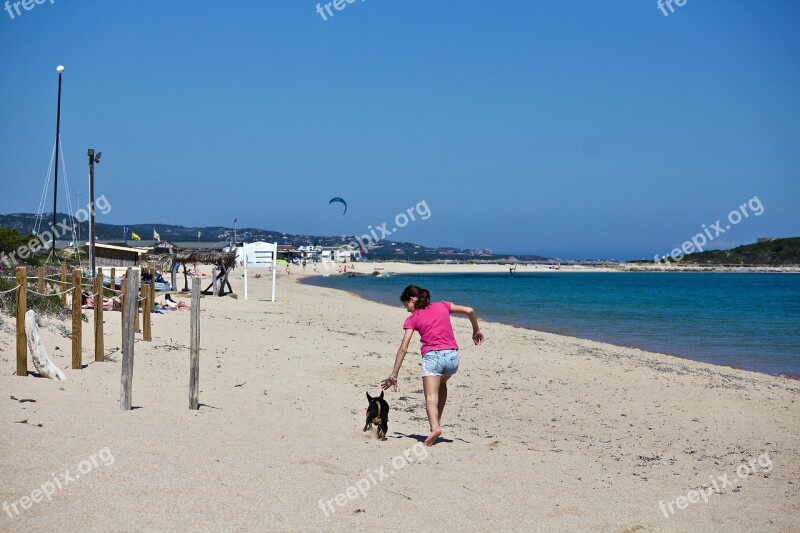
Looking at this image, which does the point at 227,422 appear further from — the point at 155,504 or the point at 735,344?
the point at 735,344

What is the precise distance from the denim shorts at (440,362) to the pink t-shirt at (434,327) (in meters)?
0.05

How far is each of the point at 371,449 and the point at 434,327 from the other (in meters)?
1.26

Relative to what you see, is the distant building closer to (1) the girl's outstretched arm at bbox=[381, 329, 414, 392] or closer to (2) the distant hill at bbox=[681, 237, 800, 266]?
(1) the girl's outstretched arm at bbox=[381, 329, 414, 392]

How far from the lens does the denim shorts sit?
6953mm

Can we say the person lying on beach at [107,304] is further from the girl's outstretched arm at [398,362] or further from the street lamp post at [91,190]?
the girl's outstretched arm at [398,362]

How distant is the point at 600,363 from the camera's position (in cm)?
1435

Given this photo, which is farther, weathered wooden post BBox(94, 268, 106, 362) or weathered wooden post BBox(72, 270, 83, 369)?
weathered wooden post BBox(94, 268, 106, 362)

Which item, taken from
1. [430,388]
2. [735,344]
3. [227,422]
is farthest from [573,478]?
[735,344]

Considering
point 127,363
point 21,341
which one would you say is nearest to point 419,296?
point 127,363

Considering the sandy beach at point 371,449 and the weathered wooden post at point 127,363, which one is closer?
the sandy beach at point 371,449

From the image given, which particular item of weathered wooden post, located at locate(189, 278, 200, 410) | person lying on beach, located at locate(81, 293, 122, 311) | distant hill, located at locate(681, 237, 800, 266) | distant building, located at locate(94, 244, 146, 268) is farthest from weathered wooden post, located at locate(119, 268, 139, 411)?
distant hill, located at locate(681, 237, 800, 266)

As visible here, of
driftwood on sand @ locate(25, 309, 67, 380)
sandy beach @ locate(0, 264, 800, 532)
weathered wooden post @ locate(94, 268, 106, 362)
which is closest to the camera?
sandy beach @ locate(0, 264, 800, 532)

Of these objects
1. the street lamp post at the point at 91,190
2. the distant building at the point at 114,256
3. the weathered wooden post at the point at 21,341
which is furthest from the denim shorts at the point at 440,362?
the distant building at the point at 114,256

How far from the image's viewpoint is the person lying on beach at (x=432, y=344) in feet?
22.7
